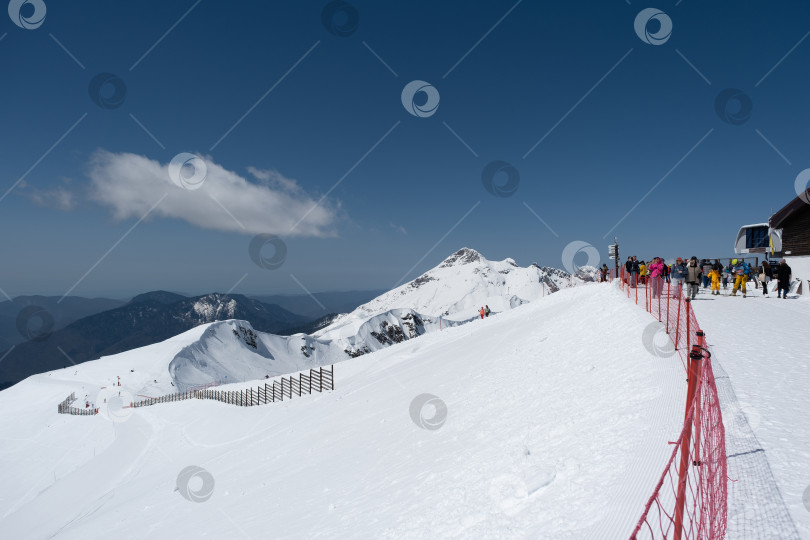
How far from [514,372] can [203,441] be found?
710 inches

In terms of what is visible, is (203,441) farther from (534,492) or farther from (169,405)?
(534,492)

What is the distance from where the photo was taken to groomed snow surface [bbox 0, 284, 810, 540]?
16.8ft

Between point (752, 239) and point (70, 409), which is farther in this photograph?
point (752, 239)

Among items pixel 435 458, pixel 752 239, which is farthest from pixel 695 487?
pixel 752 239

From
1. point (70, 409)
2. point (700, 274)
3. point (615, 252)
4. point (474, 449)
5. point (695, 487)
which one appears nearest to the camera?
point (695, 487)

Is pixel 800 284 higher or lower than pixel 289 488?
higher

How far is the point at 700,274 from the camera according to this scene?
19.7m

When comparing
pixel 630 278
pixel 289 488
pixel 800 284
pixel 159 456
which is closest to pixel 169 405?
pixel 159 456

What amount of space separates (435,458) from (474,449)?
0.90 metres

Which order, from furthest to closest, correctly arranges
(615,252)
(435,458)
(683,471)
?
(615,252) → (435,458) → (683,471)

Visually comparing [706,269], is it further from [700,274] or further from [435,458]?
[435,458]

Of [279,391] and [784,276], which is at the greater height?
[784,276]

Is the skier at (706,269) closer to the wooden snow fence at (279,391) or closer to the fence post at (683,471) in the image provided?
the wooden snow fence at (279,391)

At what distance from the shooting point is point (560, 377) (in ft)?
32.4
